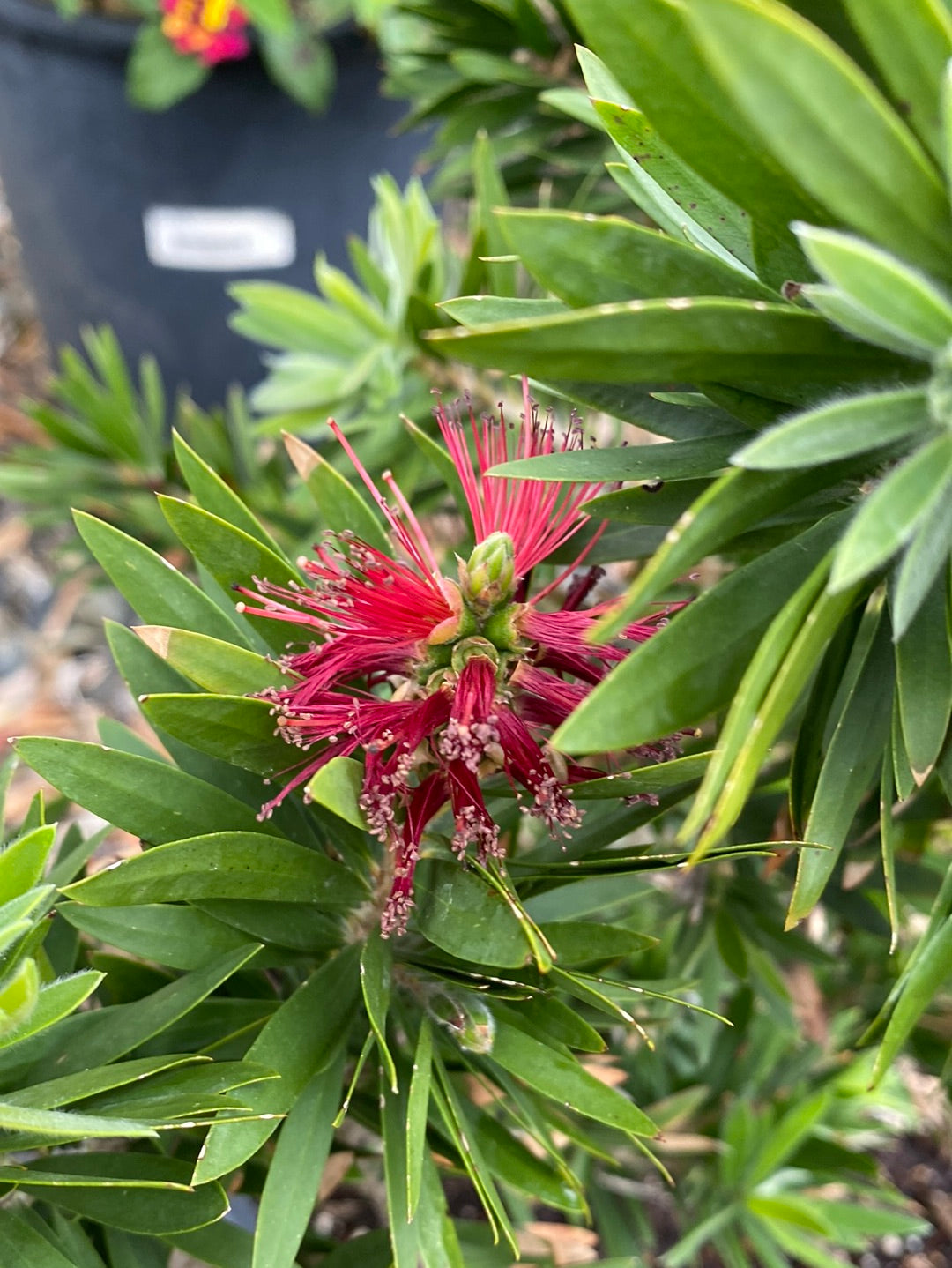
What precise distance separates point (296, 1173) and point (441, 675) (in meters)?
0.16

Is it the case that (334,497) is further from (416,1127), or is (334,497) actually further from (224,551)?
(416,1127)

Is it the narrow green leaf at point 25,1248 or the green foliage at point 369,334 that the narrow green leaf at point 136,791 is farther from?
the green foliage at point 369,334

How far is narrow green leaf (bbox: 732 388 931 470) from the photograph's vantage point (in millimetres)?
217

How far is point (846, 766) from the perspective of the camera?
12.4 inches

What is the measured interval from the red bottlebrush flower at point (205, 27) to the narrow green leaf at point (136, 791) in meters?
1.08

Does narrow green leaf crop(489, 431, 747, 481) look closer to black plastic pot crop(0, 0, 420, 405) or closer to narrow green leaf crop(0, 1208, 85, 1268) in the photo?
narrow green leaf crop(0, 1208, 85, 1268)

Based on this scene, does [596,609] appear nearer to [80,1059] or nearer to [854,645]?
[854,645]

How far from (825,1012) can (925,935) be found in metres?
0.60

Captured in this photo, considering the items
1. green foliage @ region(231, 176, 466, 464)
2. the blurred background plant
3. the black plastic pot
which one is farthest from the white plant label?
green foliage @ region(231, 176, 466, 464)

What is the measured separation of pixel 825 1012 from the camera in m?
0.85

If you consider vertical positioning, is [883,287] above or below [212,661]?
above

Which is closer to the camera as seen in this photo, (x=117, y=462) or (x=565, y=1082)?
(x=565, y=1082)

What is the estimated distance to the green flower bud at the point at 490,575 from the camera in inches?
12.0

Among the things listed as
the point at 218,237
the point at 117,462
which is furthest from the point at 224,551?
the point at 218,237
